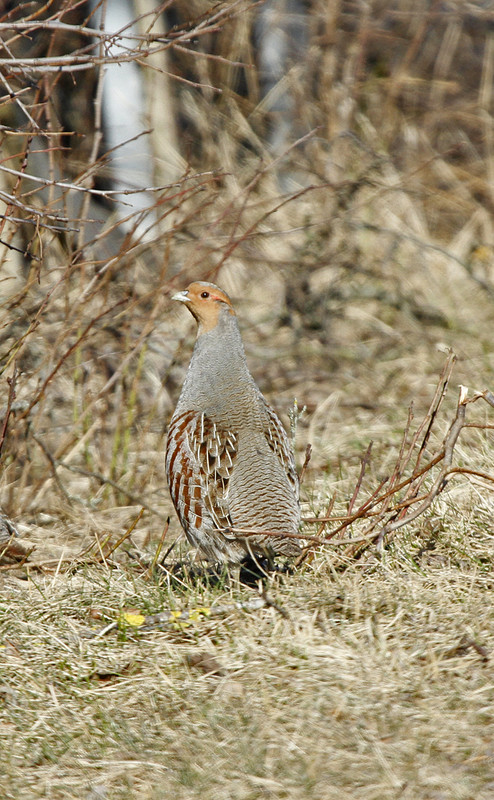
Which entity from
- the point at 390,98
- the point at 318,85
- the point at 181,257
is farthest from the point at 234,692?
the point at 390,98

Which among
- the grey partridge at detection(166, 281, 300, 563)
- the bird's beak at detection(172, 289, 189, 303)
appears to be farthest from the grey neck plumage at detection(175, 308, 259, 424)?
the bird's beak at detection(172, 289, 189, 303)

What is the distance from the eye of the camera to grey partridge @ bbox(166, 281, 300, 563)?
3609mm

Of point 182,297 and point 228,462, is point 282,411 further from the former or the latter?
point 228,462

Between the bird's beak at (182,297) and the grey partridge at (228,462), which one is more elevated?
the bird's beak at (182,297)

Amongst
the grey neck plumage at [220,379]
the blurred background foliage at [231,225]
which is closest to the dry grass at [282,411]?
the blurred background foliage at [231,225]

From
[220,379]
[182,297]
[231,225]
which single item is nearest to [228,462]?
[220,379]

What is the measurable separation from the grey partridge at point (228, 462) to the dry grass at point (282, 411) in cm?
22

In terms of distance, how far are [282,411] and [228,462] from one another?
97.5 inches

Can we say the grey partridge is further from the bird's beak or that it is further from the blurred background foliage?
the blurred background foliage

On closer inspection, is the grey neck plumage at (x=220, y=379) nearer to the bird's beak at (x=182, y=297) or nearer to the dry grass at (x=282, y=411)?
the bird's beak at (x=182, y=297)

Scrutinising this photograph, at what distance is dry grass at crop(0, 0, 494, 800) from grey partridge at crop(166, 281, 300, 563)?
22 centimetres

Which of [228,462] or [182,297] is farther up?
[182,297]

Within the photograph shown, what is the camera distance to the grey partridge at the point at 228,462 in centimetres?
361

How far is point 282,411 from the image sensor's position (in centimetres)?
629
